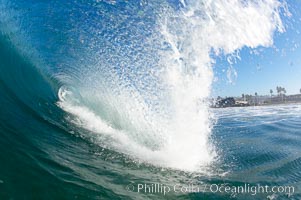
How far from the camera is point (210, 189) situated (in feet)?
17.7

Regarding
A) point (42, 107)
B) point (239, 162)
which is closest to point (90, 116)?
point (42, 107)

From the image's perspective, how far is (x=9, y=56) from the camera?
921cm

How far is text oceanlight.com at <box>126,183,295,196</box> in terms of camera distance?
5.07m

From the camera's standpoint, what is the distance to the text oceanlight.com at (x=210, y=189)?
16.6 feet

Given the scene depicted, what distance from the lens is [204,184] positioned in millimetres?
5629

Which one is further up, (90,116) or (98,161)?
(90,116)

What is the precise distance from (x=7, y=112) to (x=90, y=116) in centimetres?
347

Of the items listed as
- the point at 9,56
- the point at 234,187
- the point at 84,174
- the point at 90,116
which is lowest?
the point at 234,187

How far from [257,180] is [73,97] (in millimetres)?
7546

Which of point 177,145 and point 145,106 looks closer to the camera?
point 177,145

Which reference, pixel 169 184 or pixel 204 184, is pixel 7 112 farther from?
pixel 204 184

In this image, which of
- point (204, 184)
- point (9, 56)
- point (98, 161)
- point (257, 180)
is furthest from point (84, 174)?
point (9, 56)

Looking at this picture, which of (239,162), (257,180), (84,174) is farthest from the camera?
(239,162)

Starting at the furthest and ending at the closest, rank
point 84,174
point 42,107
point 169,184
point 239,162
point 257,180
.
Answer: point 42,107
point 239,162
point 257,180
point 169,184
point 84,174
